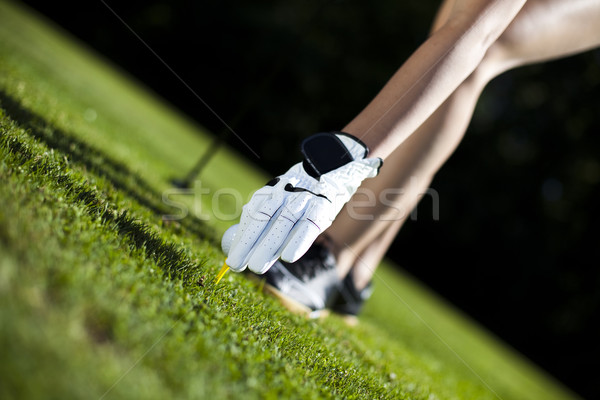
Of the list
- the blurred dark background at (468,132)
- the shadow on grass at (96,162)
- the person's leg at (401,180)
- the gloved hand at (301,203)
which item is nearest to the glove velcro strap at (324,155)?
the gloved hand at (301,203)

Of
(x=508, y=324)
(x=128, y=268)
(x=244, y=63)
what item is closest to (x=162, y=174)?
(x=128, y=268)

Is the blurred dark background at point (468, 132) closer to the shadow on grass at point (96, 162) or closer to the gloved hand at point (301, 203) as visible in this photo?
the shadow on grass at point (96, 162)

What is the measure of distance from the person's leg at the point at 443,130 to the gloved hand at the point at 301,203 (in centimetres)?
75

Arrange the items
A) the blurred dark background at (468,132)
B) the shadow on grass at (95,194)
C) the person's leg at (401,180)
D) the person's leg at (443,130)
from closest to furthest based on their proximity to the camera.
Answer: the shadow on grass at (95,194), the person's leg at (443,130), the person's leg at (401,180), the blurred dark background at (468,132)

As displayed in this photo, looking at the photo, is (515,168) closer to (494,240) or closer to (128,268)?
(494,240)

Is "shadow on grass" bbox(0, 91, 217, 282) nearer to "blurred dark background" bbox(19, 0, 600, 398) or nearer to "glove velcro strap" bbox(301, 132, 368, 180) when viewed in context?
"glove velcro strap" bbox(301, 132, 368, 180)

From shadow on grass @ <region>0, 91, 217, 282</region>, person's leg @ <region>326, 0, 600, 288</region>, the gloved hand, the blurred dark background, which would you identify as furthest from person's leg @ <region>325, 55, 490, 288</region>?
the blurred dark background

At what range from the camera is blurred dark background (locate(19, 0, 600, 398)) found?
11.5 meters

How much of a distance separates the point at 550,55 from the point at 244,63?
48.7ft

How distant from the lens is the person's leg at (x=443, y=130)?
2328 millimetres

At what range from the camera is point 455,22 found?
1.94m

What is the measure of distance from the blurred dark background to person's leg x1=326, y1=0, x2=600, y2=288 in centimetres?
668

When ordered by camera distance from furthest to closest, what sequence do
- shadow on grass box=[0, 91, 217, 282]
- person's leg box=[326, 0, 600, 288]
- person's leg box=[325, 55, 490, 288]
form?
person's leg box=[325, 55, 490, 288] → person's leg box=[326, 0, 600, 288] → shadow on grass box=[0, 91, 217, 282]

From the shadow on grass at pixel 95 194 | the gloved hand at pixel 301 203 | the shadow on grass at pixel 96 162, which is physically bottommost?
the shadow on grass at pixel 96 162
